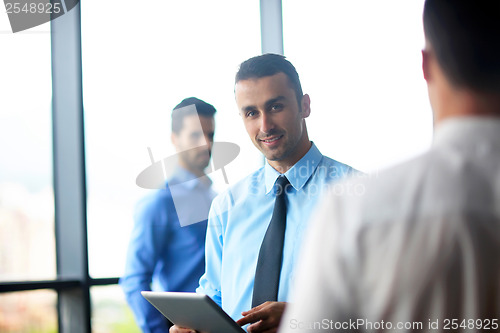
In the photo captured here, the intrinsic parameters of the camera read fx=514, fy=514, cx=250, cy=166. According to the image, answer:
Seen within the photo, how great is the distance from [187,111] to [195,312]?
155cm

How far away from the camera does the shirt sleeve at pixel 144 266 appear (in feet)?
7.86

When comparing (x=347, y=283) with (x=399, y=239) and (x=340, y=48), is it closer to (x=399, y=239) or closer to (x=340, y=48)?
(x=399, y=239)

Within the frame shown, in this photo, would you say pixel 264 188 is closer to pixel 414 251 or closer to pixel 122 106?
pixel 122 106

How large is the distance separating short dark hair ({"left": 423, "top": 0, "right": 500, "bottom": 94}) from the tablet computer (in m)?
0.88

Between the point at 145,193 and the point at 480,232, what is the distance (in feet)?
7.57

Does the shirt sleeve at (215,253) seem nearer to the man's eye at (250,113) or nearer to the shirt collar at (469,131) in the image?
the man's eye at (250,113)

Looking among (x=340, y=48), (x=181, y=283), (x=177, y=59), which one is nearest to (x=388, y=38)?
(x=340, y=48)

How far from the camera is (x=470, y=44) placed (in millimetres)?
670

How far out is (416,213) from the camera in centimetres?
59

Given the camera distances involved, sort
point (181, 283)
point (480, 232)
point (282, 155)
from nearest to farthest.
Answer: point (480, 232) → point (282, 155) → point (181, 283)

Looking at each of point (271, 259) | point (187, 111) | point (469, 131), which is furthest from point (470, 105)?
point (187, 111)

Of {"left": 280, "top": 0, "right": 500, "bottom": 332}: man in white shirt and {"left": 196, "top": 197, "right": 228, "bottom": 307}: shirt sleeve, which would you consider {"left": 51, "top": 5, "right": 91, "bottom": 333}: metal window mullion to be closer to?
{"left": 196, "top": 197, "right": 228, "bottom": 307}: shirt sleeve

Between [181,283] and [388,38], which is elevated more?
[388,38]

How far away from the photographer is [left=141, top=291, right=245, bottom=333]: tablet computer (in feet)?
4.40
